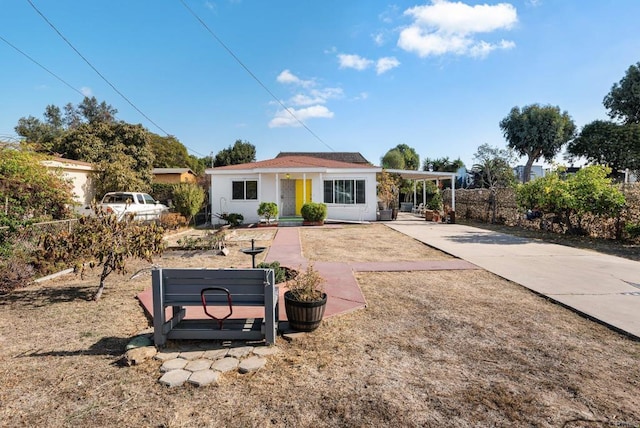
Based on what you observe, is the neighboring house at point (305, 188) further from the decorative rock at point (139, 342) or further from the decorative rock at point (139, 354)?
the decorative rock at point (139, 354)

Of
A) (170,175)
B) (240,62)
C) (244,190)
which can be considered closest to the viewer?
(240,62)

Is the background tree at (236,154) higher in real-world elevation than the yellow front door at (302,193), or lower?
higher

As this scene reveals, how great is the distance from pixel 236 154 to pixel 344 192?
31329 mm

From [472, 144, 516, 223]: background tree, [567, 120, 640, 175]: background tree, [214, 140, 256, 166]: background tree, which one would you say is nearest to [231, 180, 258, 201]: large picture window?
[472, 144, 516, 223]: background tree

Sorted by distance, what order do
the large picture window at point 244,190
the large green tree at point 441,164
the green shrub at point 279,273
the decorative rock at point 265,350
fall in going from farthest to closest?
the large green tree at point 441,164
the large picture window at point 244,190
the green shrub at point 279,273
the decorative rock at point 265,350

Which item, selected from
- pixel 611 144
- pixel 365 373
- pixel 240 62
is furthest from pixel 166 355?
pixel 611 144

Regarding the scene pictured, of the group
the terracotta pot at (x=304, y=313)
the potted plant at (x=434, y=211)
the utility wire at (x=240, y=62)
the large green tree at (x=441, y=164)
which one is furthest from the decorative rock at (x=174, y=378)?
the large green tree at (x=441, y=164)

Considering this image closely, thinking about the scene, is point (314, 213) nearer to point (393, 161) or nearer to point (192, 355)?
point (192, 355)

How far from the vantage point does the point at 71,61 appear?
504 inches

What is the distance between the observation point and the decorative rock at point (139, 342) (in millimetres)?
3491

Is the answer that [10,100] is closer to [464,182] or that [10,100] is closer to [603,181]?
[603,181]

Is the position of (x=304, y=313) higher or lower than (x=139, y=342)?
higher

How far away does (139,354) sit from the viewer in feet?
10.8

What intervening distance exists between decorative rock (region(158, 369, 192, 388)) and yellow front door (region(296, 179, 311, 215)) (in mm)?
17163
